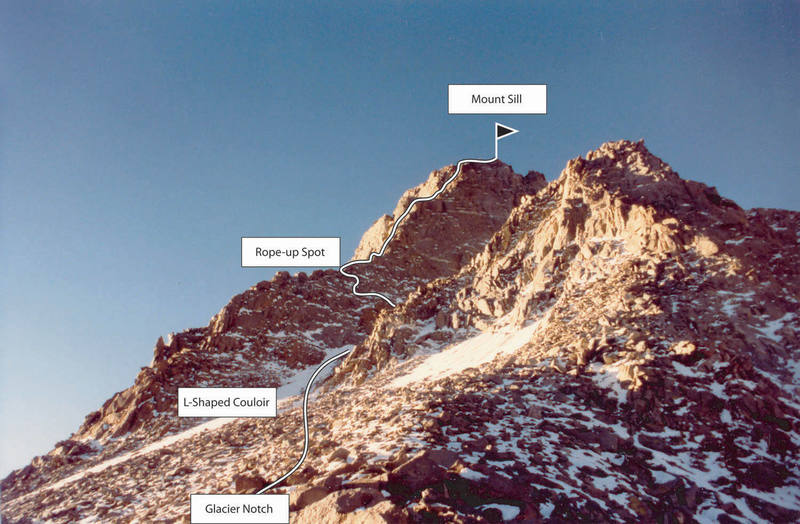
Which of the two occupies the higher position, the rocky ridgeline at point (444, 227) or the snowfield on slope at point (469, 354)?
the rocky ridgeline at point (444, 227)

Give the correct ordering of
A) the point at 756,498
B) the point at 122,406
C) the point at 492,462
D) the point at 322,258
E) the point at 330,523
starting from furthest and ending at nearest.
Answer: the point at 122,406 → the point at 322,258 → the point at 756,498 → the point at 492,462 → the point at 330,523

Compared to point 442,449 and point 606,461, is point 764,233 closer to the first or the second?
point 606,461

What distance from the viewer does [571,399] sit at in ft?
50.4

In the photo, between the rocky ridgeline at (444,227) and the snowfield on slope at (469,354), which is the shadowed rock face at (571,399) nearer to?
the snowfield on slope at (469,354)

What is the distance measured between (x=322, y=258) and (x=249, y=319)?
50422 millimetres

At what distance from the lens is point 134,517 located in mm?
14938

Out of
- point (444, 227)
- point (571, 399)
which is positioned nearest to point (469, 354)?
point (571, 399)

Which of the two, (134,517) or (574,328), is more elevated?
(574,328)

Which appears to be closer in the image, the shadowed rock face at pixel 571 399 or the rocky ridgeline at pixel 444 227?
the shadowed rock face at pixel 571 399

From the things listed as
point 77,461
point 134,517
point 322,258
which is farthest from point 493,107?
point 77,461

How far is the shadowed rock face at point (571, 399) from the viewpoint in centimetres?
989

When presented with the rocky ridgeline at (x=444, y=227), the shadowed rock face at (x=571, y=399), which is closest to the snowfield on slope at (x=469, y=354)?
the shadowed rock face at (x=571, y=399)

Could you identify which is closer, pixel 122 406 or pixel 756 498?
pixel 756 498

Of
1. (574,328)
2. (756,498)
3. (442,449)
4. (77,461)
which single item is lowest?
(77,461)
